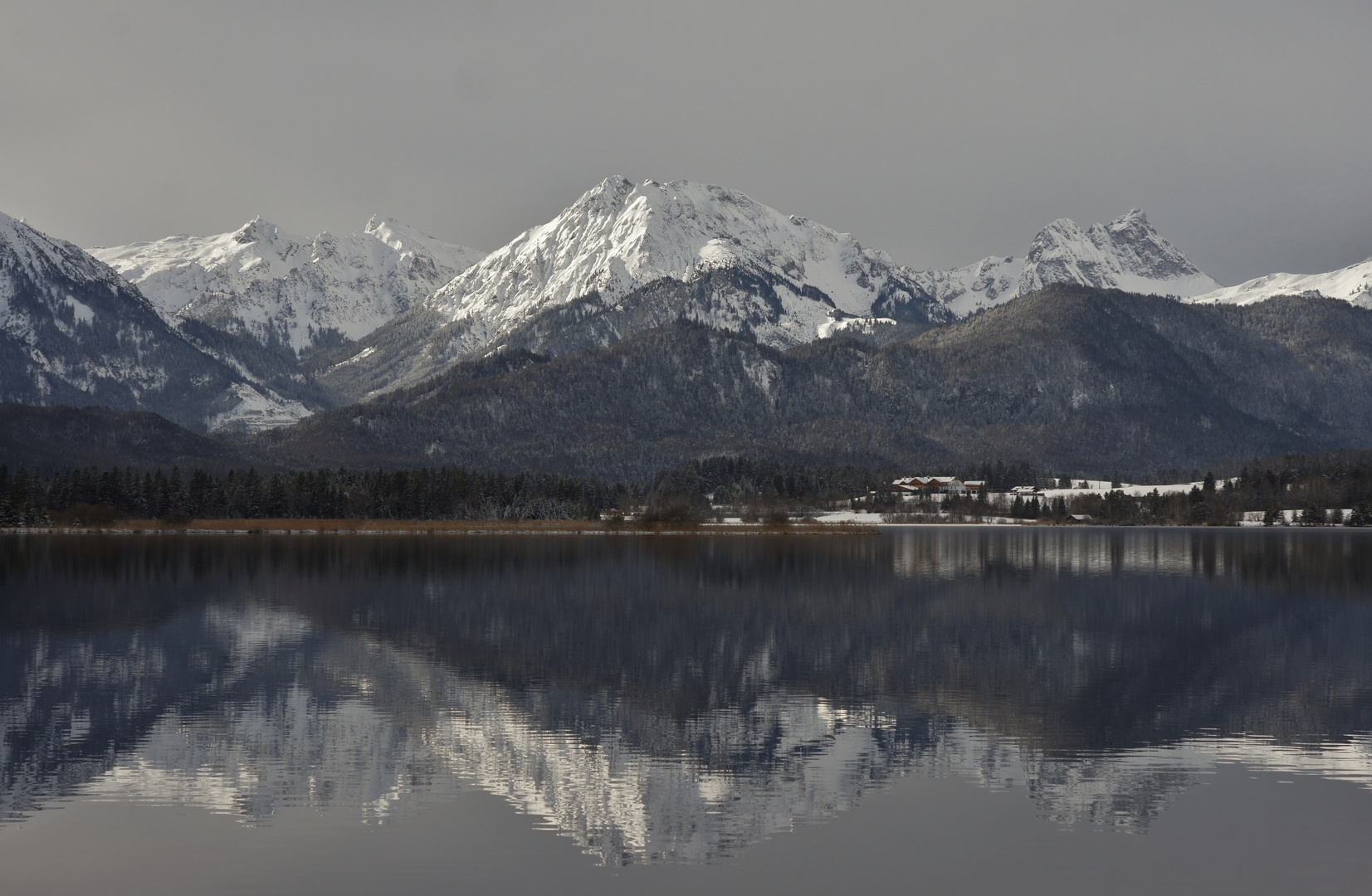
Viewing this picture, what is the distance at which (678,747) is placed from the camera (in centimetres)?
4206

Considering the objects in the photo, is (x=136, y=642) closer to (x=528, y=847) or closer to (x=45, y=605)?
(x=45, y=605)

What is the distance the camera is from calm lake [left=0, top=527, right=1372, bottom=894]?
29.8m

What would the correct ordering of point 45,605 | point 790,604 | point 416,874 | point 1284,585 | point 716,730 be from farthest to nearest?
point 1284,585 → point 790,604 → point 45,605 → point 716,730 → point 416,874

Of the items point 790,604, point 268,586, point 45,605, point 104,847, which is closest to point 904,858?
point 104,847

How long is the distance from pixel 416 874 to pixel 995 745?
22.2 meters

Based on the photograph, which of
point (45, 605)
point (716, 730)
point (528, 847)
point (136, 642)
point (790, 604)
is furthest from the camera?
point (790, 604)

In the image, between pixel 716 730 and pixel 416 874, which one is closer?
pixel 416 874

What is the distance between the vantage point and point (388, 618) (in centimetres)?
7906

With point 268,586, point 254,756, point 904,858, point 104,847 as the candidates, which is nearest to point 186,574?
point 268,586

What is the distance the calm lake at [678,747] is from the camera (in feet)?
97.9

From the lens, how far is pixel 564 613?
82688 mm

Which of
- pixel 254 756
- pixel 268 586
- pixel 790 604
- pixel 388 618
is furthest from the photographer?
pixel 268 586

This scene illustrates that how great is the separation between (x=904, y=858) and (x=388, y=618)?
54.8 m

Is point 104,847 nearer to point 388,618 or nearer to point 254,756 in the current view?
point 254,756
